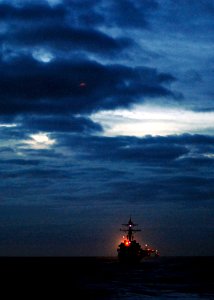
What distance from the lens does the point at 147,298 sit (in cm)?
6775

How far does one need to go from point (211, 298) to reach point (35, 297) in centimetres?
2173

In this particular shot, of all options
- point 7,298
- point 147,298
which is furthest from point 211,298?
point 7,298

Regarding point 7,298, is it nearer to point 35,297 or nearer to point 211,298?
point 35,297

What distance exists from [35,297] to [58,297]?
9.32ft

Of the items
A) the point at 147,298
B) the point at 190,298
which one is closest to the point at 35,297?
the point at 147,298

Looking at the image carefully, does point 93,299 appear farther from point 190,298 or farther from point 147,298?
A: point 190,298

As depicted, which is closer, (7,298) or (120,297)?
A: (7,298)

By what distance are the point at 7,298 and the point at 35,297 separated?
4.32 metres

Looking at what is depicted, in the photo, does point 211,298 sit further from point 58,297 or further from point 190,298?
point 58,297

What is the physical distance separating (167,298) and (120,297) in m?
6.29

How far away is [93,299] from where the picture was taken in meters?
66.4

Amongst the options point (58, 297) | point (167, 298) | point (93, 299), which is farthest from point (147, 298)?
point (58, 297)

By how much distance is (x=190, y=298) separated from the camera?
6781cm

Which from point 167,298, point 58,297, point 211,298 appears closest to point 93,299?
point 58,297
